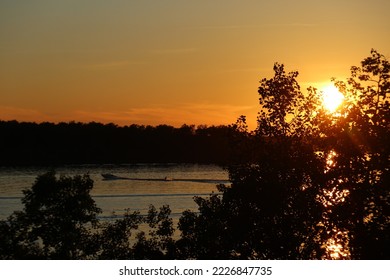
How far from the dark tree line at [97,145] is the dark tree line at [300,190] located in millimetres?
39798

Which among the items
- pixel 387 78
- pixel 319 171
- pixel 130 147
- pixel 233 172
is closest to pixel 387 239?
pixel 319 171

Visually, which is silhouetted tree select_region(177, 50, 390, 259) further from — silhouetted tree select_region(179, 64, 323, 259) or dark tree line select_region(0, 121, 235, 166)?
dark tree line select_region(0, 121, 235, 166)

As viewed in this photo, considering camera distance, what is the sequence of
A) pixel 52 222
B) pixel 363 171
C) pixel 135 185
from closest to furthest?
pixel 363 171 → pixel 52 222 → pixel 135 185

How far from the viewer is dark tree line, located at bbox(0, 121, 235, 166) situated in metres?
63.0

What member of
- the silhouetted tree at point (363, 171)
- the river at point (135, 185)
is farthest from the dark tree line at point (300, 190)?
the river at point (135, 185)

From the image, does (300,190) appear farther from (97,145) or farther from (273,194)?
(97,145)

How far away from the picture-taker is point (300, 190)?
13242 mm

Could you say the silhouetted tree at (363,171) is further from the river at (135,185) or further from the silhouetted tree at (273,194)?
the river at (135,185)

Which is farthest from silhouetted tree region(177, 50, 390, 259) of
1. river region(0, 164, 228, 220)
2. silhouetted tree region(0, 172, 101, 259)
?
river region(0, 164, 228, 220)

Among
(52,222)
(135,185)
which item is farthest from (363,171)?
(135,185)

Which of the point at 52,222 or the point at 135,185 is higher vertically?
the point at 135,185

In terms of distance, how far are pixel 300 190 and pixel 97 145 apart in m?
62.9

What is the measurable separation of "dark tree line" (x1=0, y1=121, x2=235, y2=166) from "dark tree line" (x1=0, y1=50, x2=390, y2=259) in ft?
131

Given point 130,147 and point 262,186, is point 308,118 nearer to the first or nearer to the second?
point 262,186
